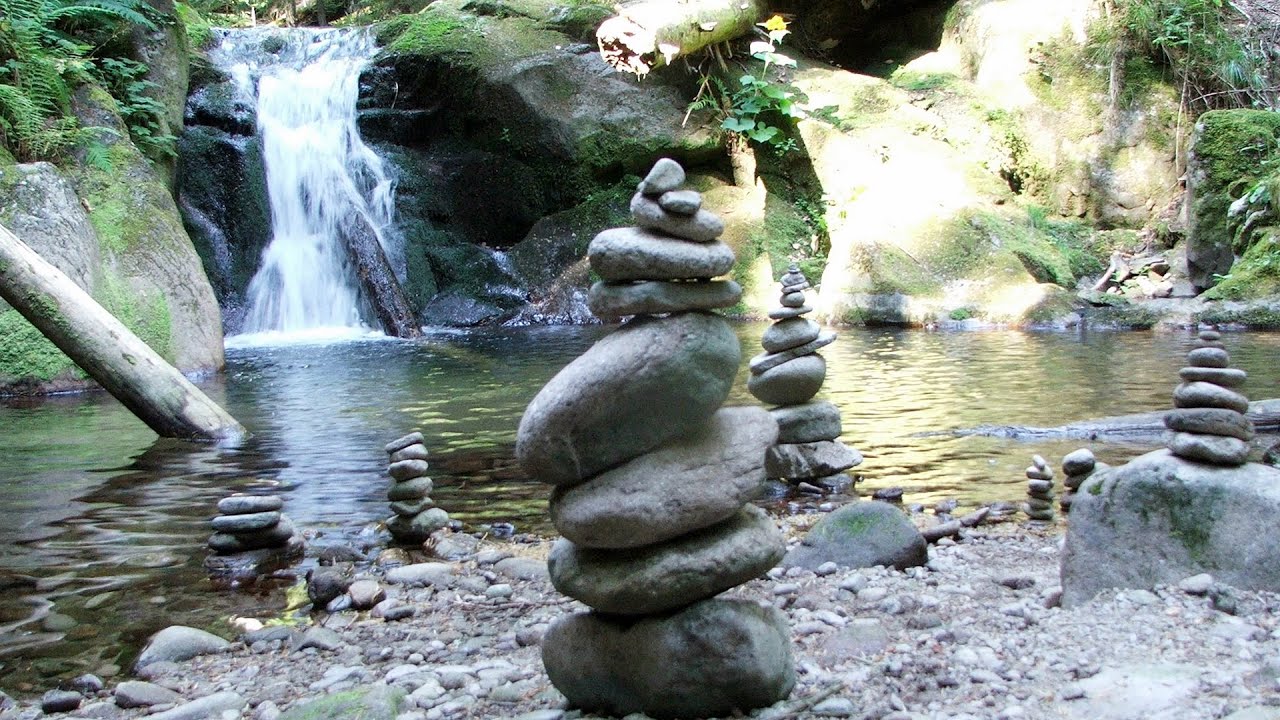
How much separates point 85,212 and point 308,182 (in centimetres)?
638

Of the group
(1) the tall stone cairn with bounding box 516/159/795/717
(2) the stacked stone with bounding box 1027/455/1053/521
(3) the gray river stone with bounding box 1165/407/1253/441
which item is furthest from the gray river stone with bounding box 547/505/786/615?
(2) the stacked stone with bounding box 1027/455/1053/521

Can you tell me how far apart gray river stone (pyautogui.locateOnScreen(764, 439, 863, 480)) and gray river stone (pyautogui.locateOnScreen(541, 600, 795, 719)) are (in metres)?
3.66

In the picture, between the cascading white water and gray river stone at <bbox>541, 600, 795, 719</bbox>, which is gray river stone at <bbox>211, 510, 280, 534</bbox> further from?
the cascading white water

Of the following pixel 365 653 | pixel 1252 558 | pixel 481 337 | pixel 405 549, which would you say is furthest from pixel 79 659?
pixel 481 337

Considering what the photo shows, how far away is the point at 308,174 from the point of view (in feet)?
60.6

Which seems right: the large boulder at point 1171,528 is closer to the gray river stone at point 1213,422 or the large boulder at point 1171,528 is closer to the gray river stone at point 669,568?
the gray river stone at point 1213,422

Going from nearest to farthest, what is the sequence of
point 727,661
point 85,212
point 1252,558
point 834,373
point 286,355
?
point 727,661, point 1252,558, point 834,373, point 85,212, point 286,355

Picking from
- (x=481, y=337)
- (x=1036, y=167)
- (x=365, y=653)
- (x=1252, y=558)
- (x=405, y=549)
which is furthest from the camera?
(x=1036, y=167)

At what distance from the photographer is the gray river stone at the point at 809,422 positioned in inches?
261

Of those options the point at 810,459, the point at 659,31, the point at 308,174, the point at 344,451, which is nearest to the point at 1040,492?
the point at 810,459

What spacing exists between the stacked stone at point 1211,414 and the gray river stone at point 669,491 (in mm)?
1602

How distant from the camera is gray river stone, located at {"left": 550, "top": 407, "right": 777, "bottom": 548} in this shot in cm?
290

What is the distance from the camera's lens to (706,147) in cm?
1975

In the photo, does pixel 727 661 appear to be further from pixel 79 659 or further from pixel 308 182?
pixel 308 182
